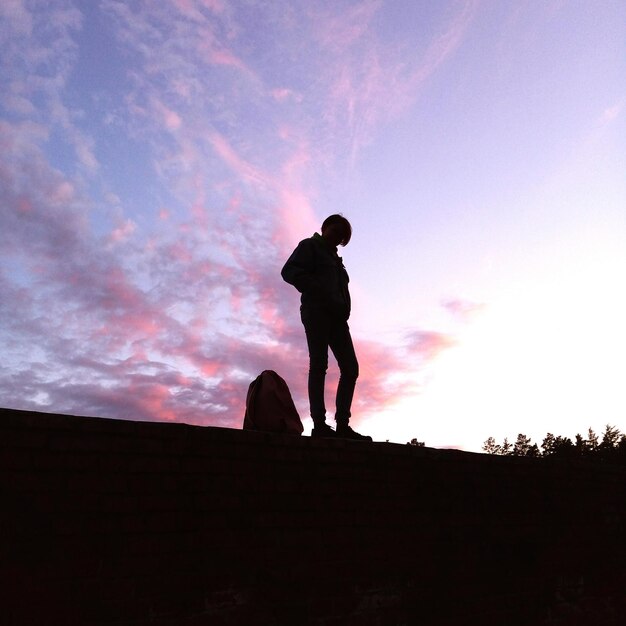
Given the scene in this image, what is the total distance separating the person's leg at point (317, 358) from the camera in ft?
14.7

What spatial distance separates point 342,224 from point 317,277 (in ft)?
2.11

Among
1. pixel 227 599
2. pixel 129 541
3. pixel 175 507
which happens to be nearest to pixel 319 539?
pixel 227 599

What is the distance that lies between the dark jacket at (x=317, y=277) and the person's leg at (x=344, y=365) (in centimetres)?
14

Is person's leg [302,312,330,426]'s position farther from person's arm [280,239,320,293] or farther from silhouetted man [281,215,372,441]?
person's arm [280,239,320,293]

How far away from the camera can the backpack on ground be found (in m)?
3.91

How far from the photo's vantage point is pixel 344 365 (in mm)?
4852

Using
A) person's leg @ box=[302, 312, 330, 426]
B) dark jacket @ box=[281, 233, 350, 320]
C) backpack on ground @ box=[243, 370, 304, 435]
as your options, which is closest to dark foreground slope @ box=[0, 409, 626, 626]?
backpack on ground @ box=[243, 370, 304, 435]

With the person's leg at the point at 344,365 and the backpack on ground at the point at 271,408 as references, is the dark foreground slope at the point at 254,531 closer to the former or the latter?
the backpack on ground at the point at 271,408

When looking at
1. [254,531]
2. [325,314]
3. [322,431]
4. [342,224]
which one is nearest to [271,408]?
[322,431]

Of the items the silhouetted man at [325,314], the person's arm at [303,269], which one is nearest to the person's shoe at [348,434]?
the silhouetted man at [325,314]

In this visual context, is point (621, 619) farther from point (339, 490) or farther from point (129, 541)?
point (129, 541)

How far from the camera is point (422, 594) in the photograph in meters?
4.03

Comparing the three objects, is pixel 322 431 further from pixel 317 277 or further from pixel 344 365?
pixel 317 277

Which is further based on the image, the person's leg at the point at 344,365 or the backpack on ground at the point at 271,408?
the person's leg at the point at 344,365
